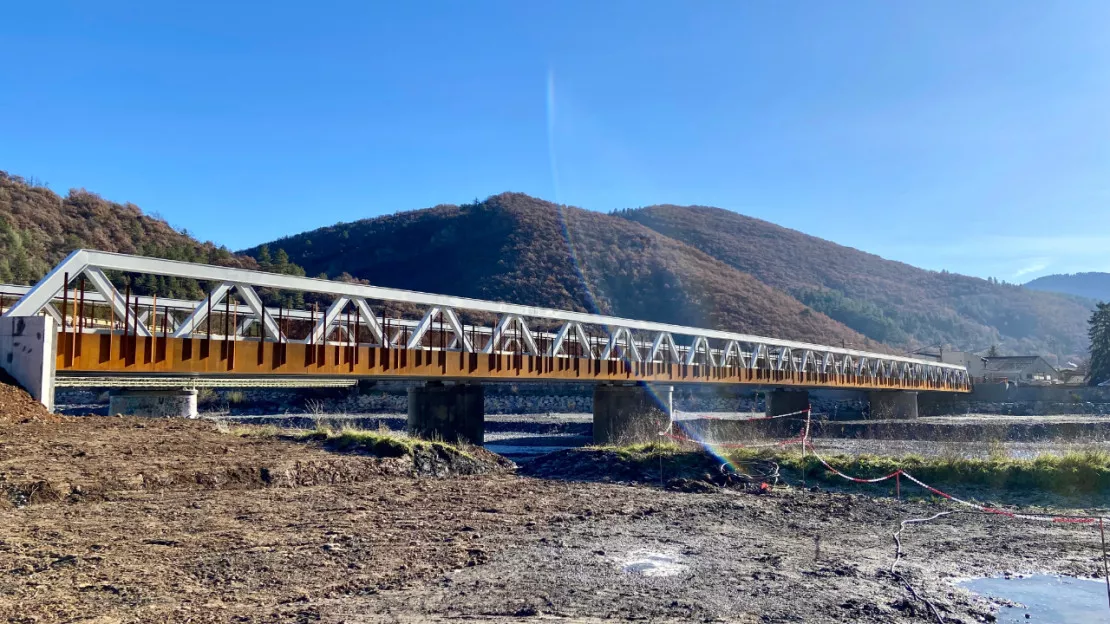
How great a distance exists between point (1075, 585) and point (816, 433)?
44.4 m

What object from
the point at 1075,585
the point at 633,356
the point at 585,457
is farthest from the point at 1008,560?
the point at 633,356

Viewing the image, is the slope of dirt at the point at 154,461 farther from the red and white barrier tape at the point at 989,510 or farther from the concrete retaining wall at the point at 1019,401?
the concrete retaining wall at the point at 1019,401

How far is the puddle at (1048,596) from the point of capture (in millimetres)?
8680

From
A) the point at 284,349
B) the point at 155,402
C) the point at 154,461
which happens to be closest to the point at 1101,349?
the point at 284,349

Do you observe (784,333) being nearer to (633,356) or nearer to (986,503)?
(633,356)

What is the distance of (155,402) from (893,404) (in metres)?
65.0

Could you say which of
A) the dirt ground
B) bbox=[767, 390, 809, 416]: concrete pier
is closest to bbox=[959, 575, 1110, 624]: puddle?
the dirt ground

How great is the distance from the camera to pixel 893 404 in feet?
240

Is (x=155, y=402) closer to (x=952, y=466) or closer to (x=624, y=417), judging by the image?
(x=624, y=417)

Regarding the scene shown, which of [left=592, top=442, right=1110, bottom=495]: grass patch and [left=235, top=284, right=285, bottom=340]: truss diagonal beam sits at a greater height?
[left=235, top=284, right=285, bottom=340]: truss diagonal beam

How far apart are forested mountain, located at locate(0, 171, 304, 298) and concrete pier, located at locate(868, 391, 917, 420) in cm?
6296

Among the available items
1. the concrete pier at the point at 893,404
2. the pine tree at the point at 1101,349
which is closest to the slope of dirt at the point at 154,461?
the concrete pier at the point at 893,404

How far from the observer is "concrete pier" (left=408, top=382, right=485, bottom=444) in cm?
3316

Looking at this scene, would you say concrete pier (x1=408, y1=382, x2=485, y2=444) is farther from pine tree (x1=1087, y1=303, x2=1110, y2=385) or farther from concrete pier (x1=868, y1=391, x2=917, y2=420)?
pine tree (x1=1087, y1=303, x2=1110, y2=385)
